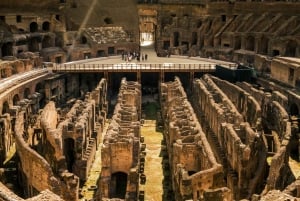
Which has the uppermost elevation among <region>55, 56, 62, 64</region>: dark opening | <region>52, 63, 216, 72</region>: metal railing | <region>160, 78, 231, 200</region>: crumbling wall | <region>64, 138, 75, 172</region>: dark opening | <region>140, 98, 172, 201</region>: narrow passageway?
<region>55, 56, 62, 64</region>: dark opening

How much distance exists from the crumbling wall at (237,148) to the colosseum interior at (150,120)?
6 cm

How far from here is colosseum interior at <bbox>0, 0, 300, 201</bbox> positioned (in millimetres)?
20188

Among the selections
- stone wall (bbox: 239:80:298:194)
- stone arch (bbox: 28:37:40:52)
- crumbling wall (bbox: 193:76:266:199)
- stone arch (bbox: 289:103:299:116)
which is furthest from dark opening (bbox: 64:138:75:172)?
stone arch (bbox: 28:37:40:52)

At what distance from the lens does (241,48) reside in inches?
1890

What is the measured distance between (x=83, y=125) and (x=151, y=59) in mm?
Result: 25337

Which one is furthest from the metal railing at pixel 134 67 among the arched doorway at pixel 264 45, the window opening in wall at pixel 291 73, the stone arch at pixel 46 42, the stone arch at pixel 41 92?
the window opening in wall at pixel 291 73

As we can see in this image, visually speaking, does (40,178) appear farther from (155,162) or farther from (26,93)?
(26,93)

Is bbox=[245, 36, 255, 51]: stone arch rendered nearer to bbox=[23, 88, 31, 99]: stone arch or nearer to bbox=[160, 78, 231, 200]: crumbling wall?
bbox=[160, 78, 231, 200]: crumbling wall

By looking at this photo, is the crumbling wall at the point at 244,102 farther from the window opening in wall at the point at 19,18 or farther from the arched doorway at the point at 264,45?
the window opening in wall at the point at 19,18

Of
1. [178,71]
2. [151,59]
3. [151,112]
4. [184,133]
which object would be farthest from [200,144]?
[151,59]

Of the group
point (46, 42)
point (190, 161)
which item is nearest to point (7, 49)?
point (46, 42)

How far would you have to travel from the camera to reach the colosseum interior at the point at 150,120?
795 inches

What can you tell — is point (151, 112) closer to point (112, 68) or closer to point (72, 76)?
point (112, 68)

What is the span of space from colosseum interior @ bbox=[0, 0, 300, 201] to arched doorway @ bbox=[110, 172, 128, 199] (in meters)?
0.06
